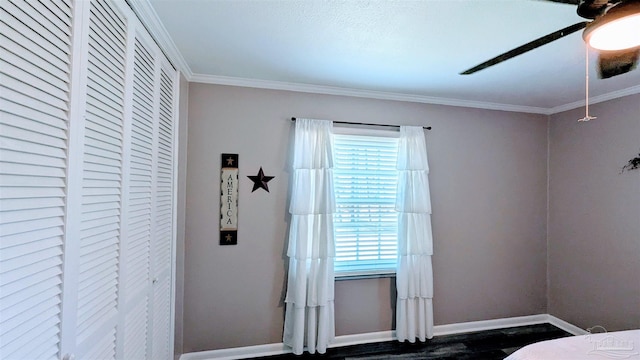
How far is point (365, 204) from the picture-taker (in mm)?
3090

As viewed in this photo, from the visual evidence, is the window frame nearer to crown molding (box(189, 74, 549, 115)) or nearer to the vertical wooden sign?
crown molding (box(189, 74, 549, 115))

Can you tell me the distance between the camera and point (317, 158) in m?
2.83

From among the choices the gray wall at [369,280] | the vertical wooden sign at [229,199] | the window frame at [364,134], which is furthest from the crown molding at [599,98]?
the vertical wooden sign at [229,199]

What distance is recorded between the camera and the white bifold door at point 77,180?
843mm

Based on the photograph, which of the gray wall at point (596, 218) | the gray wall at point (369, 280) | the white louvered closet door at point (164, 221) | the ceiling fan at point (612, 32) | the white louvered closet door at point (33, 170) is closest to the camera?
the white louvered closet door at point (33, 170)

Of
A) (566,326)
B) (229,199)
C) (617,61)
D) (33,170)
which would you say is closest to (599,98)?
(617,61)

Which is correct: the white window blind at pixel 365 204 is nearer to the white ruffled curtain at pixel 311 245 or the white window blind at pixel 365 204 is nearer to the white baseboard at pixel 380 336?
the white ruffled curtain at pixel 311 245

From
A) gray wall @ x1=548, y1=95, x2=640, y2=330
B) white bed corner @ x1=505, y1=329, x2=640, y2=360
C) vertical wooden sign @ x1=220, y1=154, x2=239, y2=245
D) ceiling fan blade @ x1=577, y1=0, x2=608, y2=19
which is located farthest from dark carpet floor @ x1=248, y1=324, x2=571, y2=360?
ceiling fan blade @ x1=577, y1=0, x2=608, y2=19

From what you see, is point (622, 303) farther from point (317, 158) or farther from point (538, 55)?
point (317, 158)

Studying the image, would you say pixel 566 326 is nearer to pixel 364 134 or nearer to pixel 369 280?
pixel 369 280

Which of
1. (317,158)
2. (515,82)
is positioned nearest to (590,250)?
(515,82)

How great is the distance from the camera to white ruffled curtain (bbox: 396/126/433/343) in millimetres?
3014

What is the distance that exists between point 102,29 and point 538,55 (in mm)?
2585

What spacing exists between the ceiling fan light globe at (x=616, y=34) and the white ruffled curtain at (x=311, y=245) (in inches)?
77.2
